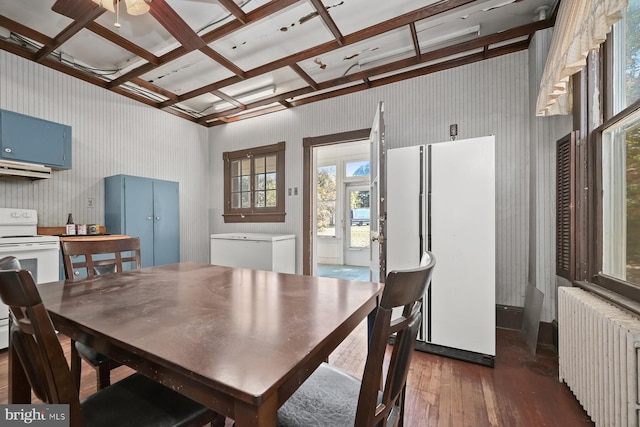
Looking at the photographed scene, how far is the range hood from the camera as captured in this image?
262 cm

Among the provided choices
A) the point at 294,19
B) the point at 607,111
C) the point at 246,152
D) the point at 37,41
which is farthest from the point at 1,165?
the point at 607,111

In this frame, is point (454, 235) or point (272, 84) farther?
point (272, 84)

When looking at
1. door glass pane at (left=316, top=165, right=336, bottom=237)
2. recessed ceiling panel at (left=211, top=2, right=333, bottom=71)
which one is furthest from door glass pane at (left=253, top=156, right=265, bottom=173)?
door glass pane at (left=316, top=165, right=336, bottom=237)

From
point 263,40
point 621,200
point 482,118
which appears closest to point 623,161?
point 621,200

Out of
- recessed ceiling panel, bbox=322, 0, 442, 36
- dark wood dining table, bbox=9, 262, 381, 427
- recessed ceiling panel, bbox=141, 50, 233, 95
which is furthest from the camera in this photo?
recessed ceiling panel, bbox=141, 50, 233, 95

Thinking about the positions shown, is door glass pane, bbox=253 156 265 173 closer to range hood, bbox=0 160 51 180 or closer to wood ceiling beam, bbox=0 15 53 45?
range hood, bbox=0 160 51 180

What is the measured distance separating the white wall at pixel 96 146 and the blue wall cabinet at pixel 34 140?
33 cm

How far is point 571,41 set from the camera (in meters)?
1.63

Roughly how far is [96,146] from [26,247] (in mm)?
1694

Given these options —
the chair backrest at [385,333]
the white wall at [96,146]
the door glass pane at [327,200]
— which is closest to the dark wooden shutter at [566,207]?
the chair backrest at [385,333]

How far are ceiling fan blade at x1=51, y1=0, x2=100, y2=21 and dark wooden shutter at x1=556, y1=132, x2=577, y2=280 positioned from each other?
12.7ft

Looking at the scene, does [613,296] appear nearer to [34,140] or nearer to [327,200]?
[34,140]

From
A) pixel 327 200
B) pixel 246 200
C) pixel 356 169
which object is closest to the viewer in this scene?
pixel 246 200

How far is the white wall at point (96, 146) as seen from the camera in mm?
2992
